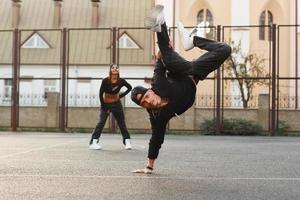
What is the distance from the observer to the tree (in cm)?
2880

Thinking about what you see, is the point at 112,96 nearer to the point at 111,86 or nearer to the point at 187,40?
the point at 111,86

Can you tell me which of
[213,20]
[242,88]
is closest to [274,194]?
[242,88]

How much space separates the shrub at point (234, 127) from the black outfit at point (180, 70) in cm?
1664

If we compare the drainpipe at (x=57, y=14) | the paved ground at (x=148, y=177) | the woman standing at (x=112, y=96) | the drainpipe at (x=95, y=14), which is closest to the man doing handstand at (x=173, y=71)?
the paved ground at (x=148, y=177)

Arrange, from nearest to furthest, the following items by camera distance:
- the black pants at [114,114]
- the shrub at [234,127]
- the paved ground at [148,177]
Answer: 1. the paved ground at [148,177]
2. the black pants at [114,114]
3. the shrub at [234,127]

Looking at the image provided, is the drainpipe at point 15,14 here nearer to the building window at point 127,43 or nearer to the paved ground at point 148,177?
the building window at point 127,43

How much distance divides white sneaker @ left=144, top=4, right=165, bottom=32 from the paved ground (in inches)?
79.6

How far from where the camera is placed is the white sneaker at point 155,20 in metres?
8.30

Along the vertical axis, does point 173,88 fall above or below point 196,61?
below

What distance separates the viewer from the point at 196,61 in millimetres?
8438

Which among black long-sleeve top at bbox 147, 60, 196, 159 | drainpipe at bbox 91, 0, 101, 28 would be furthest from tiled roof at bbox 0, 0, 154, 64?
black long-sleeve top at bbox 147, 60, 196, 159

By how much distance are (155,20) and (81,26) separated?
→ 1807 inches

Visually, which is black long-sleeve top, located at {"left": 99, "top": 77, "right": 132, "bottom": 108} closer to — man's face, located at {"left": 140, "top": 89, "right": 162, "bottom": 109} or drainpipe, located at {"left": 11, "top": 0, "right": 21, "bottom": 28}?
man's face, located at {"left": 140, "top": 89, "right": 162, "bottom": 109}

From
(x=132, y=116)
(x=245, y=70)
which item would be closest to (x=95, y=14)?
(x=245, y=70)
